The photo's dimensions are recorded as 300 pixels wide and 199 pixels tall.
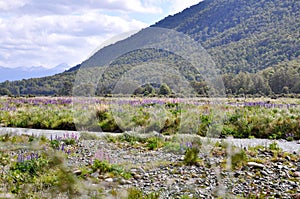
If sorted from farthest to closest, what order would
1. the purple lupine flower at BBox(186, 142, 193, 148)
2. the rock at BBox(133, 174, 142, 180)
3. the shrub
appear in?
the purple lupine flower at BBox(186, 142, 193, 148), the shrub, the rock at BBox(133, 174, 142, 180)

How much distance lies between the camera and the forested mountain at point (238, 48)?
61.1 feet

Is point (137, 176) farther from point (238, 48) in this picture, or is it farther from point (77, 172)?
point (238, 48)

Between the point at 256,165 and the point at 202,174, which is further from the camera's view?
the point at 256,165

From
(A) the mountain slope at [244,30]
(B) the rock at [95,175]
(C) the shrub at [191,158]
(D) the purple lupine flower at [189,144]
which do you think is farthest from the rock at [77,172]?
(A) the mountain slope at [244,30]

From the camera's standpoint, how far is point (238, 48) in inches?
2751

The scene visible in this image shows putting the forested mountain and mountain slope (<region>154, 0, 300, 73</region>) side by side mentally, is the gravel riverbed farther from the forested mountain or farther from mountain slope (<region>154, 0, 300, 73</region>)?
mountain slope (<region>154, 0, 300, 73</region>)

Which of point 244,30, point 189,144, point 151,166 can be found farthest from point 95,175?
point 244,30

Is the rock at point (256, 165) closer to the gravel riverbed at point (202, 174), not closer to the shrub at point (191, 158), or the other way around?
the gravel riverbed at point (202, 174)

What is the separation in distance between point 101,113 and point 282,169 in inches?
348

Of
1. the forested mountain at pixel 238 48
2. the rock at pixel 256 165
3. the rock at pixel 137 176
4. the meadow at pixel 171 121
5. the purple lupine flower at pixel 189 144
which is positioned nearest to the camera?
the rock at pixel 137 176

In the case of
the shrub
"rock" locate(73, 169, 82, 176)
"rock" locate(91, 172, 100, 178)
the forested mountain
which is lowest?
"rock" locate(91, 172, 100, 178)

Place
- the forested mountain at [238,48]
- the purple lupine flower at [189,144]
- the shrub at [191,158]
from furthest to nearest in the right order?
the forested mountain at [238,48], the purple lupine flower at [189,144], the shrub at [191,158]

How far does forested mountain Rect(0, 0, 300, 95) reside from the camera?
733 inches

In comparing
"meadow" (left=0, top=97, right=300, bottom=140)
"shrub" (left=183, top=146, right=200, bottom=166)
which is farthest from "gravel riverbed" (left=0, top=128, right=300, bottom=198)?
"meadow" (left=0, top=97, right=300, bottom=140)
